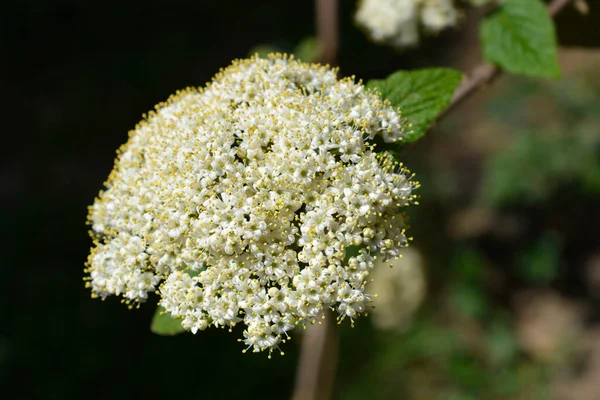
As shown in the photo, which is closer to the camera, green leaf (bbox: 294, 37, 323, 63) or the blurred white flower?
green leaf (bbox: 294, 37, 323, 63)

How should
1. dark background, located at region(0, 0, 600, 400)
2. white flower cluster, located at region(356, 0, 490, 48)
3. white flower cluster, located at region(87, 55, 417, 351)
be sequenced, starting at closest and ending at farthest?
white flower cluster, located at region(87, 55, 417, 351) → white flower cluster, located at region(356, 0, 490, 48) → dark background, located at region(0, 0, 600, 400)

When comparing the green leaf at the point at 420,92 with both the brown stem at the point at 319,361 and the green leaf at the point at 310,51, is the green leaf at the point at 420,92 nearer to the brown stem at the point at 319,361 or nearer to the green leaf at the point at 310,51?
the brown stem at the point at 319,361

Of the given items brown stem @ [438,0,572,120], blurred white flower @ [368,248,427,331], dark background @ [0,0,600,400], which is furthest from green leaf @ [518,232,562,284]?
brown stem @ [438,0,572,120]

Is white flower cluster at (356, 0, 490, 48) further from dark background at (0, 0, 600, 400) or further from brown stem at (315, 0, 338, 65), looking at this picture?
dark background at (0, 0, 600, 400)

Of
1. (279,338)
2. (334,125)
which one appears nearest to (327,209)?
(334,125)

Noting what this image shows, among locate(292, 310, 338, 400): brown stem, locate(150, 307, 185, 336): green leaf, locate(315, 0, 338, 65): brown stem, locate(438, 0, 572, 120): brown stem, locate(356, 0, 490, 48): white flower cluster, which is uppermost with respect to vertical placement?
locate(356, 0, 490, 48): white flower cluster

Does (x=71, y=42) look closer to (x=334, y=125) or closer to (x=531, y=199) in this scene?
(x=531, y=199)
